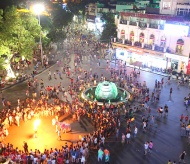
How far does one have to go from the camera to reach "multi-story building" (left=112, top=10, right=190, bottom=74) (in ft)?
139

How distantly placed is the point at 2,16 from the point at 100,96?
1622cm

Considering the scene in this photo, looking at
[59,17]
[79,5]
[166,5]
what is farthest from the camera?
[79,5]

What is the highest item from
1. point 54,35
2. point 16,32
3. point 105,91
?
point 16,32

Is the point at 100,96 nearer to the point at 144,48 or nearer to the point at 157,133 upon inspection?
the point at 157,133

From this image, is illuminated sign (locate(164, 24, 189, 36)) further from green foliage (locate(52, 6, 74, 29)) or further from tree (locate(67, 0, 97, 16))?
tree (locate(67, 0, 97, 16))

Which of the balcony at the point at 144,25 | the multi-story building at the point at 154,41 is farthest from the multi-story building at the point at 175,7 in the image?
the balcony at the point at 144,25

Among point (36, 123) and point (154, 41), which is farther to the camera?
point (154, 41)

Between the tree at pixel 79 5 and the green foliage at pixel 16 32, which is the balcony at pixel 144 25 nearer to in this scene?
Answer: the green foliage at pixel 16 32

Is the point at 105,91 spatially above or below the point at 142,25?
below

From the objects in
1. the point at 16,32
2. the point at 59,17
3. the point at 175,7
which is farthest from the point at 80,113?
the point at 59,17

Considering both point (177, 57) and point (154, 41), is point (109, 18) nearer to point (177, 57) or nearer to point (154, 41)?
point (154, 41)

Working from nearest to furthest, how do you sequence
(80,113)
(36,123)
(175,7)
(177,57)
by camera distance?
(36,123)
(80,113)
(177,57)
(175,7)

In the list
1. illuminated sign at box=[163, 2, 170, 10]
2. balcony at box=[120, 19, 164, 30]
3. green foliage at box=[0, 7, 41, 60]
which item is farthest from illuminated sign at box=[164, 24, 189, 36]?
green foliage at box=[0, 7, 41, 60]

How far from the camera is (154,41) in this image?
152 feet
